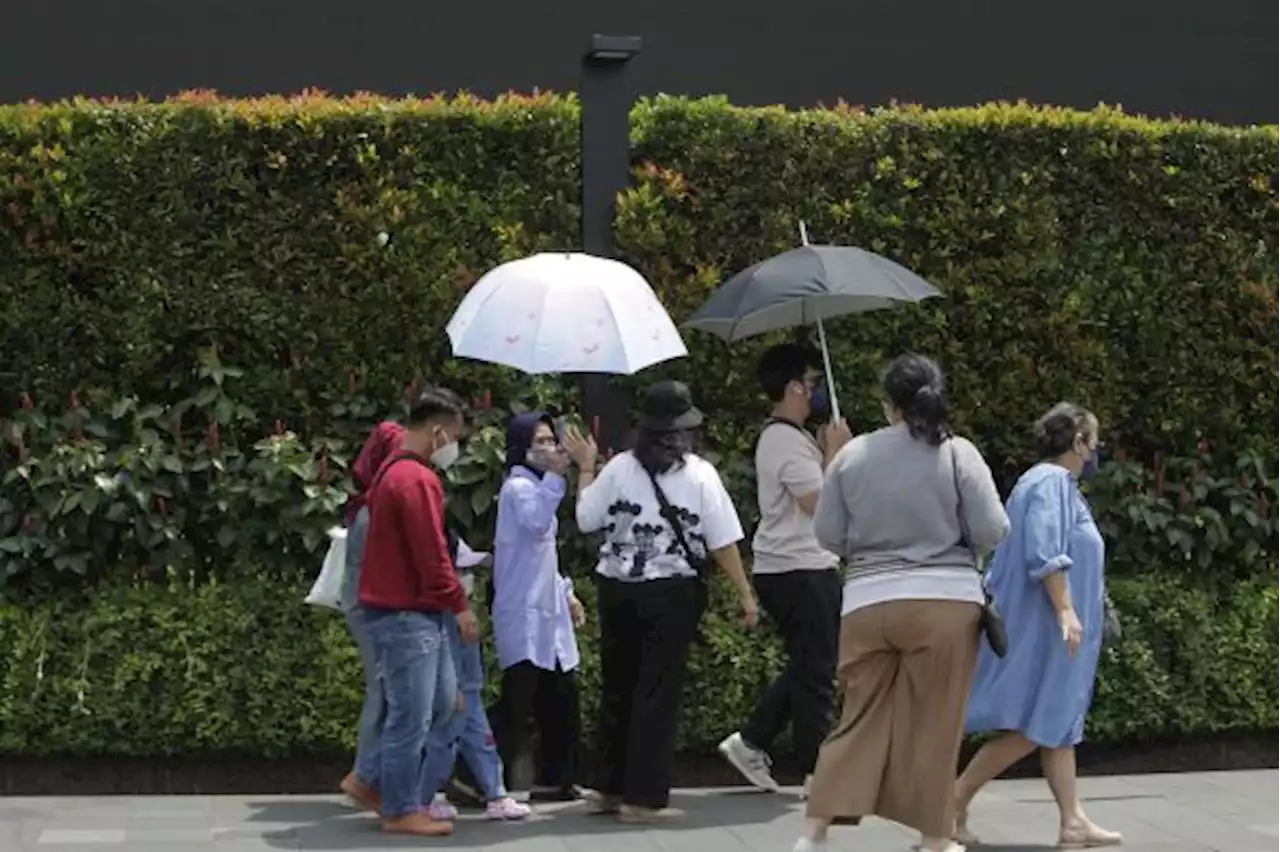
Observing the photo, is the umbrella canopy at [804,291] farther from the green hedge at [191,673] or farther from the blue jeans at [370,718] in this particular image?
the blue jeans at [370,718]

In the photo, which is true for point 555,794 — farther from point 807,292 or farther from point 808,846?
point 807,292

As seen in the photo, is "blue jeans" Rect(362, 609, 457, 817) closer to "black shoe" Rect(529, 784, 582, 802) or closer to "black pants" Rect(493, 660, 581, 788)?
"black pants" Rect(493, 660, 581, 788)

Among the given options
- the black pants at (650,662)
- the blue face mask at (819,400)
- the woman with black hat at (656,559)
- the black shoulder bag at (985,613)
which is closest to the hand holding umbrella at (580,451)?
the woman with black hat at (656,559)

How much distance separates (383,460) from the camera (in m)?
8.58

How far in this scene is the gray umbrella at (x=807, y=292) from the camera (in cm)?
890

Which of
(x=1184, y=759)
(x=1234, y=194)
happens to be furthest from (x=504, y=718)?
(x=1234, y=194)

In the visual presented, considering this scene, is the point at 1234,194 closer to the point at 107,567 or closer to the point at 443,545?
the point at 443,545

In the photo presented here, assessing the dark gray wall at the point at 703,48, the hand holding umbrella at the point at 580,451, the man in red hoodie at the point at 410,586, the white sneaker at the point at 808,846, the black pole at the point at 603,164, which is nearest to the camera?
the white sneaker at the point at 808,846

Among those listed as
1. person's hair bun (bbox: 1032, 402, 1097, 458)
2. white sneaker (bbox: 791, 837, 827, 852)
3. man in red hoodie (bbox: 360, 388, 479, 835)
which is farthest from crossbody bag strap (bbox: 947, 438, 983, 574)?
man in red hoodie (bbox: 360, 388, 479, 835)

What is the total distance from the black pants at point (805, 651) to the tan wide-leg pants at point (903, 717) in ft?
4.81

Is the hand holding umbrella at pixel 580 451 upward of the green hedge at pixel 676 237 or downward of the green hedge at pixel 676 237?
downward

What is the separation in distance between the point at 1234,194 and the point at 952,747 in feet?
13.5

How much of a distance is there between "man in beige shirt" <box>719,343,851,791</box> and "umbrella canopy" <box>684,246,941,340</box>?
0.18m

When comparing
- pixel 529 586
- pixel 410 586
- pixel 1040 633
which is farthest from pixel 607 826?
pixel 1040 633
